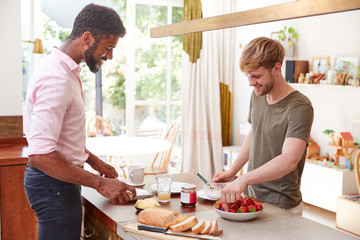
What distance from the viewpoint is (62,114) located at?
5.36ft

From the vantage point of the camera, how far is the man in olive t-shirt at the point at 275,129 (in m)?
1.89

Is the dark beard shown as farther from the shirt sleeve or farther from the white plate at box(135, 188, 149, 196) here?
the white plate at box(135, 188, 149, 196)

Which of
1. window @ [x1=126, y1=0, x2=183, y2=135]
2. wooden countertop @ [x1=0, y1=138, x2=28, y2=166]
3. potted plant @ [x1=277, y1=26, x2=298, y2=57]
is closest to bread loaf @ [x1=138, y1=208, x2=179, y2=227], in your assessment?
wooden countertop @ [x1=0, y1=138, x2=28, y2=166]

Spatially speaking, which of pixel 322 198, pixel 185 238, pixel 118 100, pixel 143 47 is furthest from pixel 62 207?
pixel 118 100

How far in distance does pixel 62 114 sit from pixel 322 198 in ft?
11.1

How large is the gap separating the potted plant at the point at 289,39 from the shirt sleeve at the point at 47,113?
3.66 m

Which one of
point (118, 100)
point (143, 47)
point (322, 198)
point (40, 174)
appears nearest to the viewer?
point (40, 174)

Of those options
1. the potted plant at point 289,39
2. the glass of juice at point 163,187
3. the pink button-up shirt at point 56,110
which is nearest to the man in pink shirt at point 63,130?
the pink button-up shirt at point 56,110

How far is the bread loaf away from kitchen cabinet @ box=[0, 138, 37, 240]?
155cm

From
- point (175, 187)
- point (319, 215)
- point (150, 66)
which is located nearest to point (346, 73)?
point (319, 215)

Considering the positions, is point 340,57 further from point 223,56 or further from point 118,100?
point 118,100

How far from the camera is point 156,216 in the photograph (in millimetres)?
1668

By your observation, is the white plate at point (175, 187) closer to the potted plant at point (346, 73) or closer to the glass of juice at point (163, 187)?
the glass of juice at point (163, 187)

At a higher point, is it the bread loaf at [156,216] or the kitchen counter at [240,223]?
the bread loaf at [156,216]
